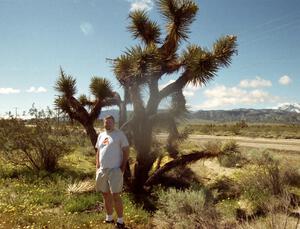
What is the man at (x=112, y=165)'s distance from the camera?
22.6ft

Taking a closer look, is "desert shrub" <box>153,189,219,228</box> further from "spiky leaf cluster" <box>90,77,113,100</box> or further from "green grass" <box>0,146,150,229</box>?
"spiky leaf cluster" <box>90,77,113,100</box>

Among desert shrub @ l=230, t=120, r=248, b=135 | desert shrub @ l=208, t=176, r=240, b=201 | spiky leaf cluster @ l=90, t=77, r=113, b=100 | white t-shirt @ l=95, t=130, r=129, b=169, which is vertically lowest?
desert shrub @ l=208, t=176, r=240, b=201

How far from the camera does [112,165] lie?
6902mm

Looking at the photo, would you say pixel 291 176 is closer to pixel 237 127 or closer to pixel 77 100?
pixel 77 100

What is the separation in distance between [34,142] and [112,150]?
727 cm

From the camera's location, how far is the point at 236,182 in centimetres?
1066

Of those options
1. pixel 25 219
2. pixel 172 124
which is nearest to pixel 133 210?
pixel 25 219

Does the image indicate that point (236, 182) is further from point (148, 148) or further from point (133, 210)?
point (133, 210)

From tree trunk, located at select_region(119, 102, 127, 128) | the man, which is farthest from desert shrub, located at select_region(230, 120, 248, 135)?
the man

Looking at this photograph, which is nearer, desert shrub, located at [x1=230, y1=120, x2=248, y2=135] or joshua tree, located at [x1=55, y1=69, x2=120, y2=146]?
joshua tree, located at [x1=55, y1=69, x2=120, y2=146]

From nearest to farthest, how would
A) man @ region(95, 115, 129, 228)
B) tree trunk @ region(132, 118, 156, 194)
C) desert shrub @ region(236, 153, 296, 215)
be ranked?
man @ region(95, 115, 129, 228), desert shrub @ region(236, 153, 296, 215), tree trunk @ region(132, 118, 156, 194)

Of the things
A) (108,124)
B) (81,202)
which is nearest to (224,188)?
(81,202)

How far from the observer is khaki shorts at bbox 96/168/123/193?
688cm

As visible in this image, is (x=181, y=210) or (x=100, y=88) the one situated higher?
(x=100, y=88)
